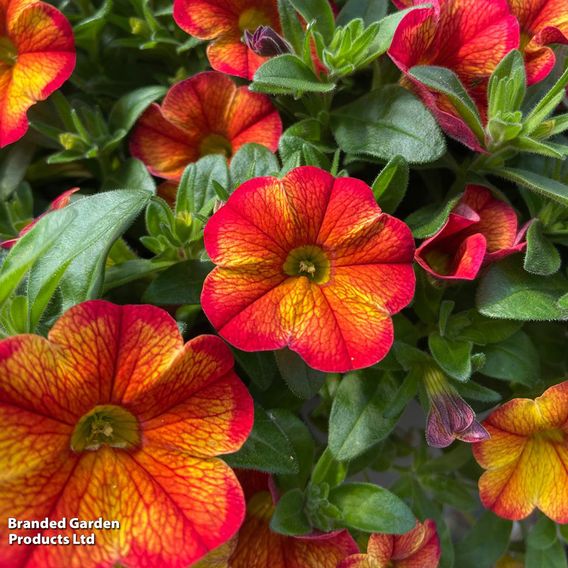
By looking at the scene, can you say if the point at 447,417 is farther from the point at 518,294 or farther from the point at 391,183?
the point at 391,183

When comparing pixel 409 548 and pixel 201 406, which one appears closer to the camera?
pixel 201 406

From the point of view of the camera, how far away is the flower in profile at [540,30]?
95 cm

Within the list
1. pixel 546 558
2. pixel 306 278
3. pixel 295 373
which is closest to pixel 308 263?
pixel 306 278

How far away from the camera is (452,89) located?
0.88m

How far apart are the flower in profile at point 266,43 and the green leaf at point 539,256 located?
0.42m

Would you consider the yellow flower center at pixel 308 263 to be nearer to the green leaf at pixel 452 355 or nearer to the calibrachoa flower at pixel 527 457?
the green leaf at pixel 452 355

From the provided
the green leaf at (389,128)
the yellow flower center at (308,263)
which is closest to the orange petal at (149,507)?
the yellow flower center at (308,263)

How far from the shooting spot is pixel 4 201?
106 centimetres

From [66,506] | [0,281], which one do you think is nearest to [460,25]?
[0,281]

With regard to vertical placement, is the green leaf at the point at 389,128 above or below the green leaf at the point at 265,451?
above

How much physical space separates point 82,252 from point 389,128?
1.48 ft

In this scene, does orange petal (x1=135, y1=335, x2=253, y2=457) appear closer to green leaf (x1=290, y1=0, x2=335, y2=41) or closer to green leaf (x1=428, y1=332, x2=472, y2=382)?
green leaf (x1=428, y1=332, x2=472, y2=382)

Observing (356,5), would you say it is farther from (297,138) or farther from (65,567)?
(65,567)

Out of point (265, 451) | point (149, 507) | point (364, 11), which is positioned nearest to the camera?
point (149, 507)
